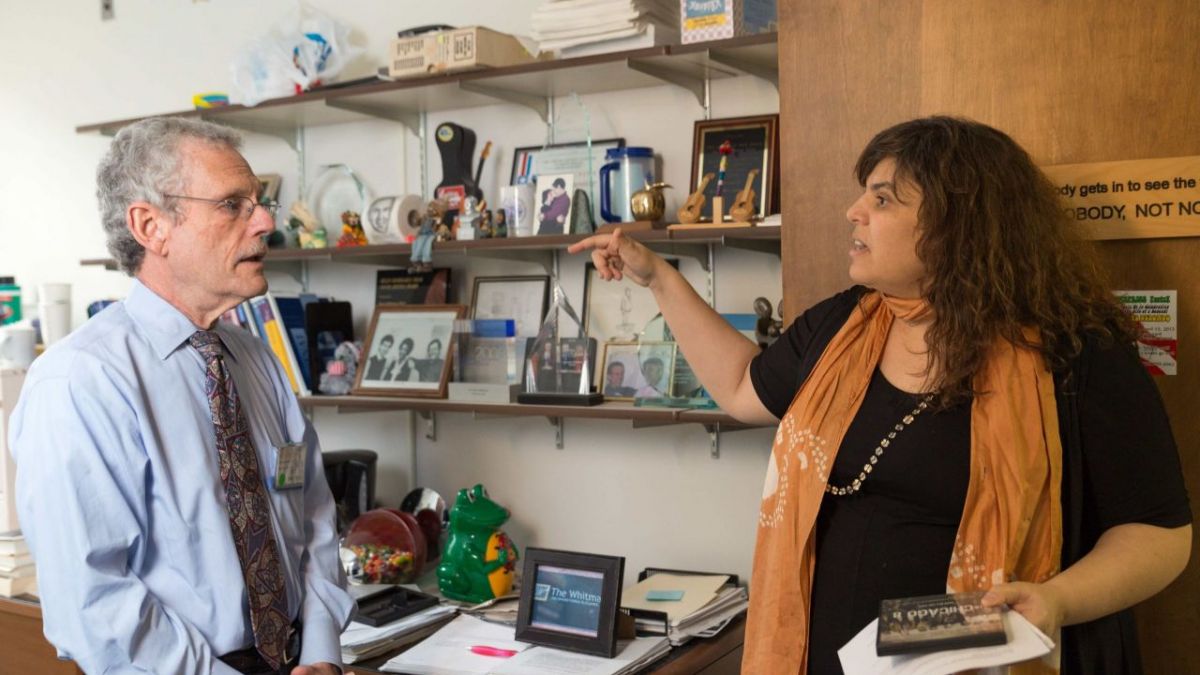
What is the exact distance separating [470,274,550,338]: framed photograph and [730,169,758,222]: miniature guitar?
645 mm

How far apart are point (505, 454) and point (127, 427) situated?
1.42 meters

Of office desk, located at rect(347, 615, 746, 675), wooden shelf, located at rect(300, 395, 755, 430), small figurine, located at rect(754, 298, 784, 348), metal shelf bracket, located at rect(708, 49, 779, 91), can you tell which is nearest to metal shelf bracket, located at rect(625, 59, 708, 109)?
metal shelf bracket, located at rect(708, 49, 779, 91)

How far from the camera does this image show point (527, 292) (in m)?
2.86

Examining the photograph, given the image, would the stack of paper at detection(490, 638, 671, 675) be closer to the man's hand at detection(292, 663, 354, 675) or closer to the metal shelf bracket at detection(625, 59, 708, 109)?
the man's hand at detection(292, 663, 354, 675)

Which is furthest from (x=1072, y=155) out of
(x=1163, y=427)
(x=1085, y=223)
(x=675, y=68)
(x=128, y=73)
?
(x=128, y=73)

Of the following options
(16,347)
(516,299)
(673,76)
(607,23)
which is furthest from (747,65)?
(16,347)

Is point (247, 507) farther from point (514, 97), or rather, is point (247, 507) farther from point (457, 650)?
point (514, 97)

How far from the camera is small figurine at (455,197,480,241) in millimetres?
2709

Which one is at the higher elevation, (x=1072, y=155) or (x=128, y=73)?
A: (x=128, y=73)

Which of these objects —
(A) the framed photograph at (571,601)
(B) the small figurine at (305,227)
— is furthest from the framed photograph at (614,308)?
(B) the small figurine at (305,227)

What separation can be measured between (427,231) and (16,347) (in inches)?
50.6

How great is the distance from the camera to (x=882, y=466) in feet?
5.17

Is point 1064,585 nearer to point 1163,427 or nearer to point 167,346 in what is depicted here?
point 1163,427

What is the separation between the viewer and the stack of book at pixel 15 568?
102 inches
